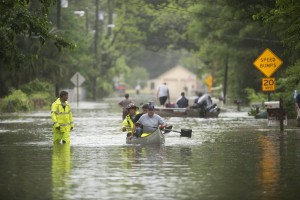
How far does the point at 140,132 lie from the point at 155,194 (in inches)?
476

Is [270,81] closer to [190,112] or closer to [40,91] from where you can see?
[190,112]

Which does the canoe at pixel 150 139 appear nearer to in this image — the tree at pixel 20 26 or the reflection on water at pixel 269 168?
the reflection on water at pixel 269 168

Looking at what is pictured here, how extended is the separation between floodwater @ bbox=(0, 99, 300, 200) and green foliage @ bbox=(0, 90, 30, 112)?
24.7m

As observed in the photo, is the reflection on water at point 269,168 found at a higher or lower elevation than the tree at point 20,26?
lower

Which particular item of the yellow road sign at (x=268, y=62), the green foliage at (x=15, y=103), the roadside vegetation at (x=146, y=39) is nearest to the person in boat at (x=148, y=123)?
the roadside vegetation at (x=146, y=39)

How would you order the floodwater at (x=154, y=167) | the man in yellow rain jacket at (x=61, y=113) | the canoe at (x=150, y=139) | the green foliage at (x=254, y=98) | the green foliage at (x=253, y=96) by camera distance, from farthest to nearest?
the green foliage at (x=253, y=96) < the green foliage at (x=254, y=98) < the canoe at (x=150, y=139) < the man in yellow rain jacket at (x=61, y=113) < the floodwater at (x=154, y=167)

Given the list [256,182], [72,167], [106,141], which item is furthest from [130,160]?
[106,141]

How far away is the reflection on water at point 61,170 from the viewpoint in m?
15.2

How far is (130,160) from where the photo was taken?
21.3m

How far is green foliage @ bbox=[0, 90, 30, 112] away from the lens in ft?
186

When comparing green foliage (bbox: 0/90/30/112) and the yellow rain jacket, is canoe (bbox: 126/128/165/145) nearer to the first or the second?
the yellow rain jacket

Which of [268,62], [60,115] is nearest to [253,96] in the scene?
[268,62]

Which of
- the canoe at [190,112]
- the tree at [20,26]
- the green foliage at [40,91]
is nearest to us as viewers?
the tree at [20,26]

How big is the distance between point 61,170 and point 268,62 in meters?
22.7
